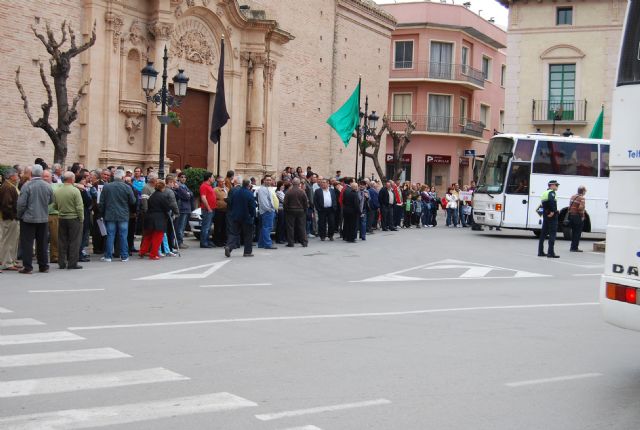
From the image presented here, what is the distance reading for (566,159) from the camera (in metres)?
30.2

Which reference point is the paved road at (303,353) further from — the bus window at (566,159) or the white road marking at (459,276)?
the bus window at (566,159)

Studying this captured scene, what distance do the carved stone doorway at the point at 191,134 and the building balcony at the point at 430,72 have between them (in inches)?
1094

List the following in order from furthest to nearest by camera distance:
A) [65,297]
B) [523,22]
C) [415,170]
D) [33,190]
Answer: [415,170] → [523,22] → [33,190] → [65,297]

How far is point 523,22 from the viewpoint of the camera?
47.8 meters

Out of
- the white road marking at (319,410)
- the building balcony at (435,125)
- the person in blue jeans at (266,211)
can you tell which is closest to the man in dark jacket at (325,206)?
the person in blue jeans at (266,211)

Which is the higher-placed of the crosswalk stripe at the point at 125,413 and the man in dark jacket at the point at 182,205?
the man in dark jacket at the point at 182,205

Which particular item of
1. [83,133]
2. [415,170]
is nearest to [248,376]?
[83,133]

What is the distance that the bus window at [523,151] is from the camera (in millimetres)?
29906

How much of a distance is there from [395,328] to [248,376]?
11.2 ft

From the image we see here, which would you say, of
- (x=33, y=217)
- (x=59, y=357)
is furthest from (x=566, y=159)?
(x=59, y=357)

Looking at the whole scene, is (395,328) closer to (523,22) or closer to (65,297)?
(65,297)

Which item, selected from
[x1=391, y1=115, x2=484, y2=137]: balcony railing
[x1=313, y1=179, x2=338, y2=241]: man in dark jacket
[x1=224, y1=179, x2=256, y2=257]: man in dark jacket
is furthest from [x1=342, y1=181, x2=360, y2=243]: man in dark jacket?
[x1=391, y1=115, x2=484, y2=137]: balcony railing

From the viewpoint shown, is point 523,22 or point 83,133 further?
point 523,22

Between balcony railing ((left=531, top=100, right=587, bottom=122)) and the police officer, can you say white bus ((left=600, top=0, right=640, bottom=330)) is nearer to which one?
the police officer
